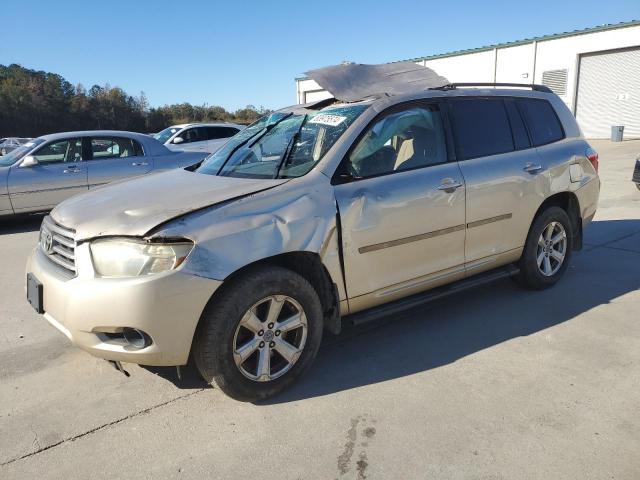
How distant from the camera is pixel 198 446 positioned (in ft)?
8.63

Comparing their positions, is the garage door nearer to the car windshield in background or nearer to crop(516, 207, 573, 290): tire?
crop(516, 207, 573, 290): tire

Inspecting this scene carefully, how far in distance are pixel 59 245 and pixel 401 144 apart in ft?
7.82

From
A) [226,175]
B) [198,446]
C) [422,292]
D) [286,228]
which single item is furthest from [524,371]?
[226,175]

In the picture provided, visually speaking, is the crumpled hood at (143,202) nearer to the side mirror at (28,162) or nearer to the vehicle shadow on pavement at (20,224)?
the side mirror at (28,162)

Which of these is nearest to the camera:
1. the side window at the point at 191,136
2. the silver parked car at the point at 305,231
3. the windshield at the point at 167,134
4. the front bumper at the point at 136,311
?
the front bumper at the point at 136,311

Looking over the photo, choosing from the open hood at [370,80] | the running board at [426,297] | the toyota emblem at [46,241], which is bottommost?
the running board at [426,297]

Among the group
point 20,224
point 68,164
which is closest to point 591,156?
point 68,164

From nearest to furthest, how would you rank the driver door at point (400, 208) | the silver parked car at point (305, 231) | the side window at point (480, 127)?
the silver parked car at point (305, 231) → the driver door at point (400, 208) → the side window at point (480, 127)

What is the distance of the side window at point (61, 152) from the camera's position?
8.51m

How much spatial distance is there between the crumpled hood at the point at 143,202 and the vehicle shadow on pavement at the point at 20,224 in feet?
19.5

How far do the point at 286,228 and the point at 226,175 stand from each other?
0.93m

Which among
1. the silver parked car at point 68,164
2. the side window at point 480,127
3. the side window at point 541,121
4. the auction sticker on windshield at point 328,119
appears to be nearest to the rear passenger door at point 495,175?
the side window at point 480,127

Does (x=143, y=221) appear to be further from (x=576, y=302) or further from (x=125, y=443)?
(x=576, y=302)

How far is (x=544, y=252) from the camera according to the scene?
4648 mm
